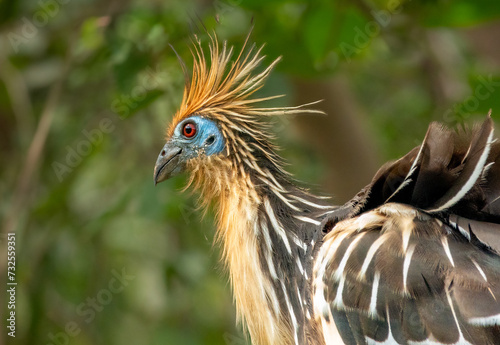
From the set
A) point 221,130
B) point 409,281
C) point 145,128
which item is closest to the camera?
point 409,281

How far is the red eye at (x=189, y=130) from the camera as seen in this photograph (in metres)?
2.65

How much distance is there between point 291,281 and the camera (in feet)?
7.68

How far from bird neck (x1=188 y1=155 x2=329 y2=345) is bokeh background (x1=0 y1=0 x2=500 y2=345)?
279 millimetres

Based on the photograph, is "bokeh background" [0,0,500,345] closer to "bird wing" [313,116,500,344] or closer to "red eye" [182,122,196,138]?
"red eye" [182,122,196,138]

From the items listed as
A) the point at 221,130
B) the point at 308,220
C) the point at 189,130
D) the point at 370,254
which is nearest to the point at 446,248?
the point at 370,254

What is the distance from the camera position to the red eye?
2.65 m

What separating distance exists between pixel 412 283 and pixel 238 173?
2.58 ft

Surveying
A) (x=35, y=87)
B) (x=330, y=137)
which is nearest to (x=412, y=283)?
(x=330, y=137)

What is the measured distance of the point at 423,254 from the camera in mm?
2037

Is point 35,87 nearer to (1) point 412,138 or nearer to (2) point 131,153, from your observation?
(2) point 131,153

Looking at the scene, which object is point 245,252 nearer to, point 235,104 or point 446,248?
point 235,104

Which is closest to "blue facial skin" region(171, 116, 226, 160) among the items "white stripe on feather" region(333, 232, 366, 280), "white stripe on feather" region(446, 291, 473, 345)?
"white stripe on feather" region(333, 232, 366, 280)
